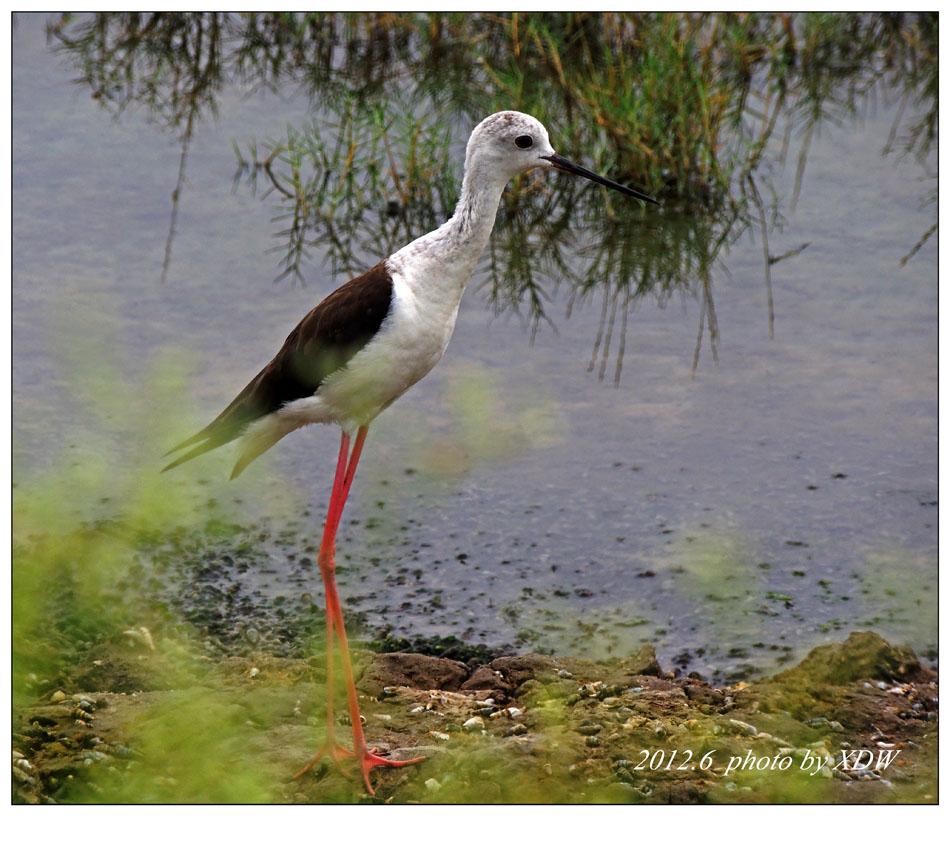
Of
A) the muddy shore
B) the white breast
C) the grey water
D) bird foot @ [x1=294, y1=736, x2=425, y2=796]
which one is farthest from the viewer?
the grey water

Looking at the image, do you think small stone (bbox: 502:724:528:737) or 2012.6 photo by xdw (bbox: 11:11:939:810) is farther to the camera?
small stone (bbox: 502:724:528:737)

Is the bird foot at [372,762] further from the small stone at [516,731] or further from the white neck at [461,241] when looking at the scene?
the white neck at [461,241]

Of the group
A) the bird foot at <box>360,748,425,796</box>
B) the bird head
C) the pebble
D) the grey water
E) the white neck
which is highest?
the bird head

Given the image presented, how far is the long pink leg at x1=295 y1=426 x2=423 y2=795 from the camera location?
390 centimetres

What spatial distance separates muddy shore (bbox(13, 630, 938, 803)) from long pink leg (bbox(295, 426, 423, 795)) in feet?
0.14

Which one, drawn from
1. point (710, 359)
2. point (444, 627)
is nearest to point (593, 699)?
point (444, 627)

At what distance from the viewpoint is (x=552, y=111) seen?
768cm

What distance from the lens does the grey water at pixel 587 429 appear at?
15.9ft

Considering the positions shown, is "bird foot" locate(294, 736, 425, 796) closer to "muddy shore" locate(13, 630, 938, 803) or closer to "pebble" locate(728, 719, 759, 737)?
"muddy shore" locate(13, 630, 938, 803)

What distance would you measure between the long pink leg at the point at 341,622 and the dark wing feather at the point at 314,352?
0.88ft

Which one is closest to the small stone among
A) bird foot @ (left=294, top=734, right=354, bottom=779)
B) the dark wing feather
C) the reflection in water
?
bird foot @ (left=294, top=734, right=354, bottom=779)

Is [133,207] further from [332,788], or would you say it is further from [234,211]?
[332,788]

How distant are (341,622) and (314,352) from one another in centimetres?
85

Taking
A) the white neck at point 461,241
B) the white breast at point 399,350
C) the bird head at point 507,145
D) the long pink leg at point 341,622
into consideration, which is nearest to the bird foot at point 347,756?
the long pink leg at point 341,622
